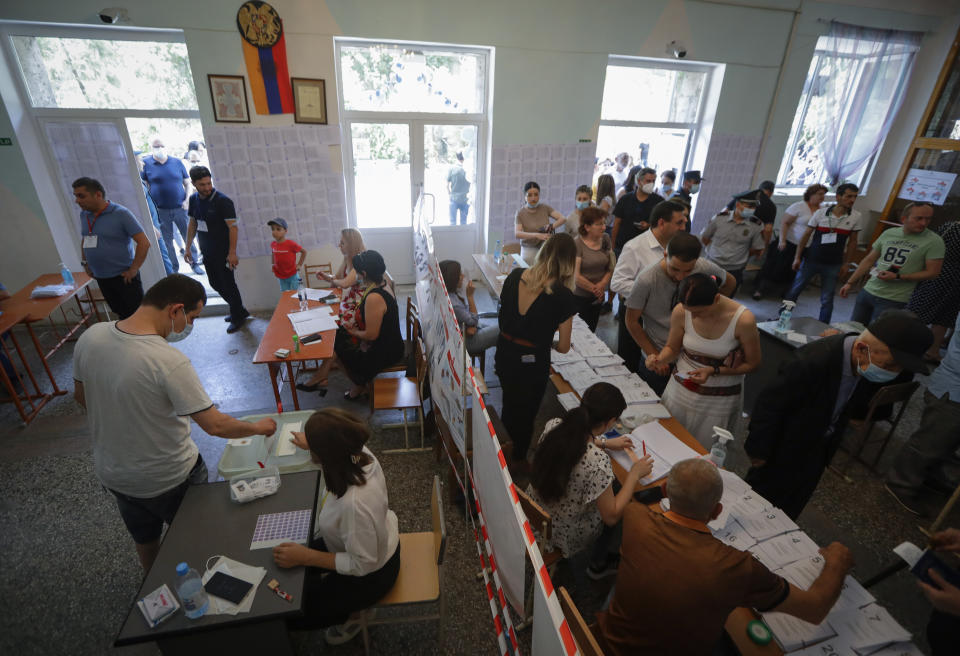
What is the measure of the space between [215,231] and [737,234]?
6.17 meters

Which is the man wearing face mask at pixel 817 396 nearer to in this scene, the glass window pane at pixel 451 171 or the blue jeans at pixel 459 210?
the glass window pane at pixel 451 171

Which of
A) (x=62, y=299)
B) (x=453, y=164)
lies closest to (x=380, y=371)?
(x=62, y=299)

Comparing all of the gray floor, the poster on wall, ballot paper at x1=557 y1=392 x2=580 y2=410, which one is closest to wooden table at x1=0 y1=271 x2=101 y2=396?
the gray floor

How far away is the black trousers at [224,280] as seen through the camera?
5.23 m

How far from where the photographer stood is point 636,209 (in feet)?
18.0

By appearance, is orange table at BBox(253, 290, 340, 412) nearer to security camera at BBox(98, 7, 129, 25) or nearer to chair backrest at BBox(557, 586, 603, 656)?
chair backrest at BBox(557, 586, 603, 656)

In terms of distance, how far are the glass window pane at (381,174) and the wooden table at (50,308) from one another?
325 cm

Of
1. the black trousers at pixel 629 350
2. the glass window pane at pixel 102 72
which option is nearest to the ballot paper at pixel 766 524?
the black trousers at pixel 629 350

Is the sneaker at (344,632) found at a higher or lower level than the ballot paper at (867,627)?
lower

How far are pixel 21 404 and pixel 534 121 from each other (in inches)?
248

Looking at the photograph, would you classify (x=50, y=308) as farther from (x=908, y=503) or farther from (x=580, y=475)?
(x=908, y=503)

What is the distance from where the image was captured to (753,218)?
220 inches

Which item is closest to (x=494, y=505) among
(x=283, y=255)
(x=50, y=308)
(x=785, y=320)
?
(x=785, y=320)

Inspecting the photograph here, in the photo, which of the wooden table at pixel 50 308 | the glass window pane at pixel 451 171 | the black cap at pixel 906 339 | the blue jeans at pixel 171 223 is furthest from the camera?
the glass window pane at pixel 451 171
